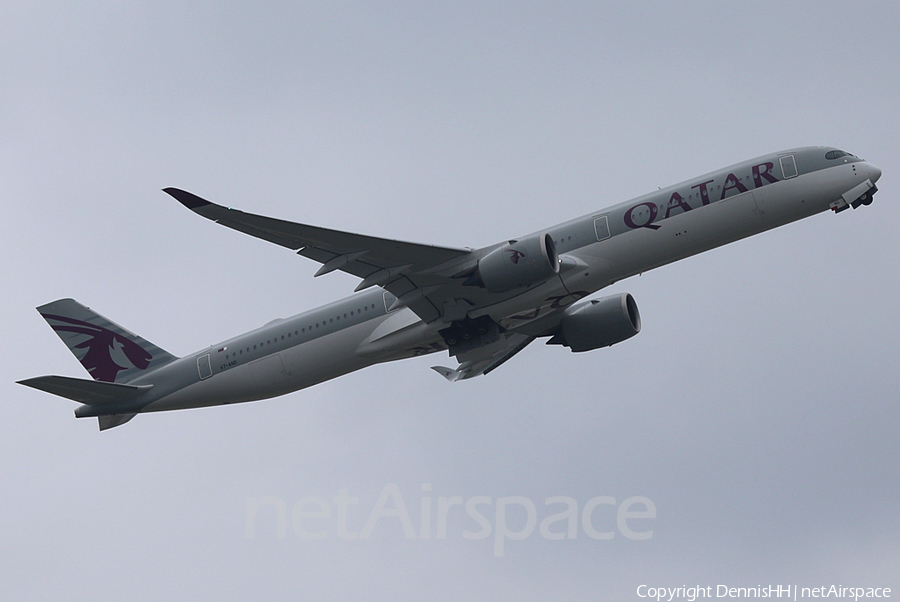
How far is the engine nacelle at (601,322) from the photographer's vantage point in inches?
1512

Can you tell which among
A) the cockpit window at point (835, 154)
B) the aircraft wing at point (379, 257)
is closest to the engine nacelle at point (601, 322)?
the aircraft wing at point (379, 257)

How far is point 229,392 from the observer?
3816 cm

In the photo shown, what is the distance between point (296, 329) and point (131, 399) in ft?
25.3

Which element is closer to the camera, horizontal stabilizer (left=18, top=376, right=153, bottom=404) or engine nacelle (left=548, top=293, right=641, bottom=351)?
horizontal stabilizer (left=18, top=376, right=153, bottom=404)

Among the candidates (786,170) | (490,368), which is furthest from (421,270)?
(786,170)

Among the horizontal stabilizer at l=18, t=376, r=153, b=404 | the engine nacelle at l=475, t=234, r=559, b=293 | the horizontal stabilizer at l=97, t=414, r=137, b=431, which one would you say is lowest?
the horizontal stabilizer at l=97, t=414, r=137, b=431

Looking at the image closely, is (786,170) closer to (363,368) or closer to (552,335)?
(552,335)

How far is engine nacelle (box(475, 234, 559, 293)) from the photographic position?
31984 millimetres

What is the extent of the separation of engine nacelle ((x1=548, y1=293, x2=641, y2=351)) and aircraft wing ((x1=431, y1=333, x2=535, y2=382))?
2.08m

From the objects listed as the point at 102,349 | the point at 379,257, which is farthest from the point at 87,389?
the point at 379,257

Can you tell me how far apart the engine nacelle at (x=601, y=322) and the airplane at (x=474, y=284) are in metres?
0.05

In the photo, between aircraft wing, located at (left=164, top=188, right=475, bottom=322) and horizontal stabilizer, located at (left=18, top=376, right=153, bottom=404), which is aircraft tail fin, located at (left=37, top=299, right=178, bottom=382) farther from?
aircraft wing, located at (left=164, top=188, right=475, bottom=322)

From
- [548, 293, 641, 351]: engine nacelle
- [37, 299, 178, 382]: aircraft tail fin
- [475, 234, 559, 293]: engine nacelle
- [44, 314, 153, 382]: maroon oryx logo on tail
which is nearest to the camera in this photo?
[475, 234, 559, 293]: engine nacelle

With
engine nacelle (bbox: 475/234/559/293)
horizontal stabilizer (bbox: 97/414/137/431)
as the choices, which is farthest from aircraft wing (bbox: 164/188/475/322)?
horizontal stabilizer (bbox: 97/414/137/431)
